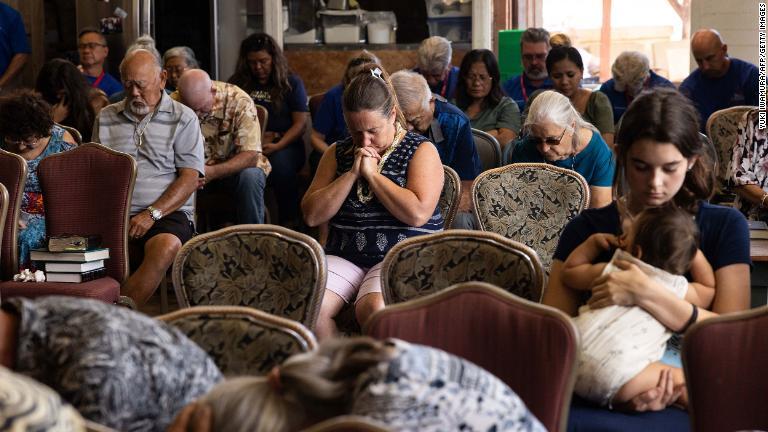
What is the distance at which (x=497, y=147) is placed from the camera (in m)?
5.14

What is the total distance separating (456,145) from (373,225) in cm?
142

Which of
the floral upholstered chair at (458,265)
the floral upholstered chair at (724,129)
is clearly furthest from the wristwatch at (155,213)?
the floral upholstered chair at (724,129)

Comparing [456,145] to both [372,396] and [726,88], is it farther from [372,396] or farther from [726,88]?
[372,396]

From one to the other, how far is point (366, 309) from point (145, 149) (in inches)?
74.3

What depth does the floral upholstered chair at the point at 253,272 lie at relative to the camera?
292 centimetres

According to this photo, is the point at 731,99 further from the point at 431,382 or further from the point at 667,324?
the point at 431,382

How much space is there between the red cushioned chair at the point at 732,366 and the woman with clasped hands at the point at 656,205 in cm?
21

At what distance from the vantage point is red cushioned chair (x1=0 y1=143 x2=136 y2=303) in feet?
13.6

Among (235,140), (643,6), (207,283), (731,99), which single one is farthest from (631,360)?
(643,6)

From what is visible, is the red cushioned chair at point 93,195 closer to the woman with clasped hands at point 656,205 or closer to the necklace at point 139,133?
the necklace at point 139,133

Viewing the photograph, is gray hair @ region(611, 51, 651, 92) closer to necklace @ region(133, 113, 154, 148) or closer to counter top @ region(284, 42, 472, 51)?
counter top @ region(284, 42, 472, 51)

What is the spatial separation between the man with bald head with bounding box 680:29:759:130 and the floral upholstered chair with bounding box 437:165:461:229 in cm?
325

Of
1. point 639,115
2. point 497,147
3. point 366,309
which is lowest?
point 366,309

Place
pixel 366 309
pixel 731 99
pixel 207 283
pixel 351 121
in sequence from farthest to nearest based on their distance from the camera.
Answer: pixel 731 99
pixel 351 121
pixel 366 309
pixel 207 283
